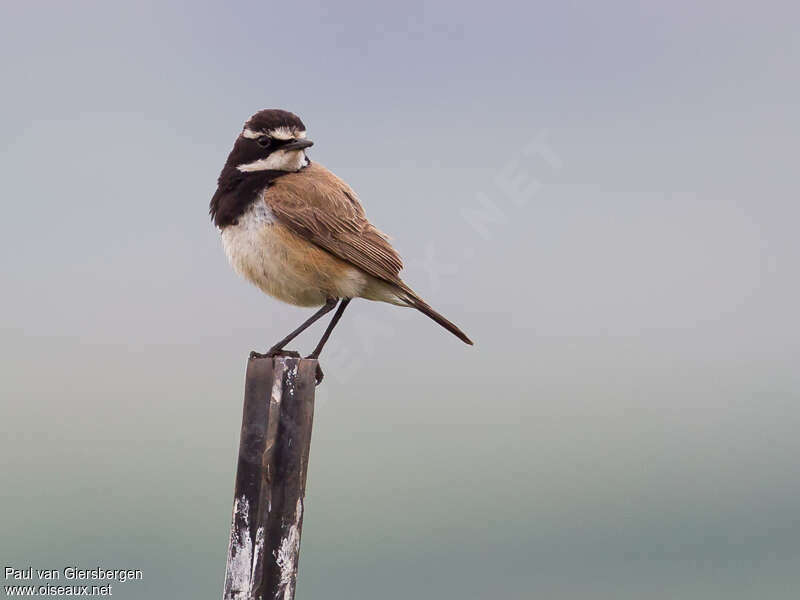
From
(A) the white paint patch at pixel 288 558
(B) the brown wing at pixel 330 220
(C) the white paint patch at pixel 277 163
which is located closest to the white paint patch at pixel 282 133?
(C) the white paint patch at pixel 277 163

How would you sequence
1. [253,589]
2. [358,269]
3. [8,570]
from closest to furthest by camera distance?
[253,589] → [8,570] → [358,269]

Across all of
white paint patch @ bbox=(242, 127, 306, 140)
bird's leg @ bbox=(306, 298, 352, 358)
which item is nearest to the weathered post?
bird's leg @ bbox=(306, 298, 352, 358)

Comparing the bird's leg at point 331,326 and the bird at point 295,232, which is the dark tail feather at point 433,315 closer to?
the bird at point 295,232

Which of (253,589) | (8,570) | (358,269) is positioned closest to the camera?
(253,589)

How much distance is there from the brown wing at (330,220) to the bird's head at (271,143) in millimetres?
146

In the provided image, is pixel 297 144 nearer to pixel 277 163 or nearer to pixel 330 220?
pixel 277 163

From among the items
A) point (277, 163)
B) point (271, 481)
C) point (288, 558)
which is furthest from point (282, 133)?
point (288, 558)

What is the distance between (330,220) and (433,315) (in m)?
1.20

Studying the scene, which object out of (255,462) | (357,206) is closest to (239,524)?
(255,462)

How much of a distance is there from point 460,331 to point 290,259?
1.56 meters

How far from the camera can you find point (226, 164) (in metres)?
8.74

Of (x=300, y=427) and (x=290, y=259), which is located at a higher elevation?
(x=290, y=259)

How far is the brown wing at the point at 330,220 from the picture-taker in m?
8.20

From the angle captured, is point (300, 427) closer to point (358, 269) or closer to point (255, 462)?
point (255, 462)
